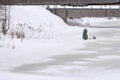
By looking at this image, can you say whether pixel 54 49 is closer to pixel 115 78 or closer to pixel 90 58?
pixel 90 58

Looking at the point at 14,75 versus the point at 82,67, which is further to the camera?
the point at 82,67

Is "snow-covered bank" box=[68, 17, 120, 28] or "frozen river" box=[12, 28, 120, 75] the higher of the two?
"frozen river" box=[12, 28, 120, 75]

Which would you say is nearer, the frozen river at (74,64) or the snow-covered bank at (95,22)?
the frozen river at (74,64)

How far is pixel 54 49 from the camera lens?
→ 17422mm

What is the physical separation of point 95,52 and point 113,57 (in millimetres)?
2126

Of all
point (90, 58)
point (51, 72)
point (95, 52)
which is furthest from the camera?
point (95, 52)

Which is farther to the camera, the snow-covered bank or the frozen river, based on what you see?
the snow-covered bank

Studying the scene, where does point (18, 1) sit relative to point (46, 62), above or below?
above

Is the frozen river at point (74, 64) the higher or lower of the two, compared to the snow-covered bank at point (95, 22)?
higher

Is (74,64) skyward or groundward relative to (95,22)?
skyward

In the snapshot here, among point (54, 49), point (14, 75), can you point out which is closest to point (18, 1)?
point (54, 49)

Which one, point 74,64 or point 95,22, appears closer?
point 74,64

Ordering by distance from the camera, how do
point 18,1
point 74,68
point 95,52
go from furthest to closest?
→ point 18,1 → point 95,52 → point 74,68

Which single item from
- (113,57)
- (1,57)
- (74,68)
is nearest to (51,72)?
(74,68)
